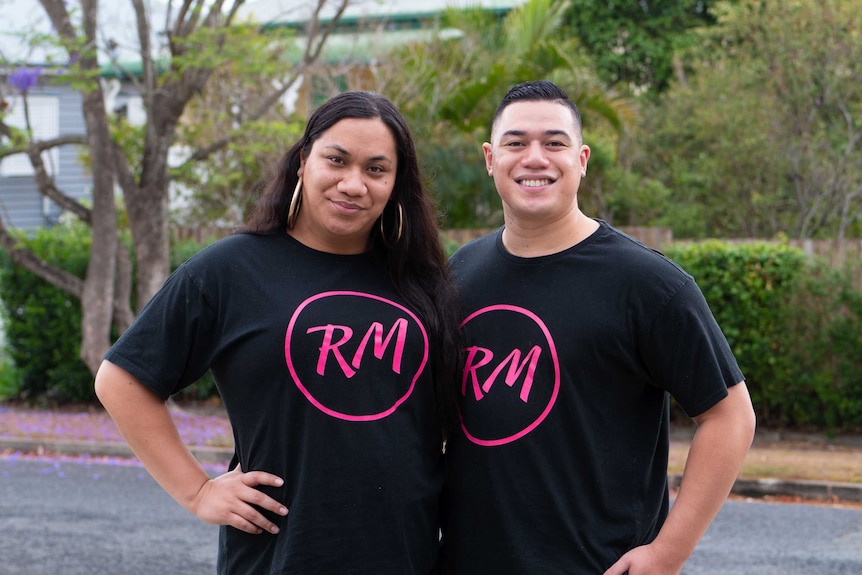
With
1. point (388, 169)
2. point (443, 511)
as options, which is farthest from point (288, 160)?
point (443, 511)

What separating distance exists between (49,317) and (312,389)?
11075 millimetres

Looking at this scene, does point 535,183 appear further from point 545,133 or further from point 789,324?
point 789,324

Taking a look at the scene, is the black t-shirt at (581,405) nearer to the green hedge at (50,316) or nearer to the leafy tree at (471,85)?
the green hedge at (50,316)

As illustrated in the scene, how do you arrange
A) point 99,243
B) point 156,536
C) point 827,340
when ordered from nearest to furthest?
point 156,536, point 827,340, point 99,243

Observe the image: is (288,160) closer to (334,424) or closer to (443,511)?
(334,424)

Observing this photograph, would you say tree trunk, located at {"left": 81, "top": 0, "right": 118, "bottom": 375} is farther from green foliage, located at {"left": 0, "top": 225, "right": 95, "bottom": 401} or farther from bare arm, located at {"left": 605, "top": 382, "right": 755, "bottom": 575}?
bare arm, located at {"left": 605, "top": 382, "right": 755, "bottom": 575}

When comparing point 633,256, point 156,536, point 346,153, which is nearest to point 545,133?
point 633,256

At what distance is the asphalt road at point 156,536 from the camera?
6.04 metres

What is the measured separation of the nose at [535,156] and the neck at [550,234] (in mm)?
154

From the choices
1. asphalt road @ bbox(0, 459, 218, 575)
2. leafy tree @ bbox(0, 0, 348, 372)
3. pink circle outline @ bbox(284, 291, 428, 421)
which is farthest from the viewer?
leafy tree @ bbox(0, 0, 348, 372)

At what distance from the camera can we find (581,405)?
2.46 m

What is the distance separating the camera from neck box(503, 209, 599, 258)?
2.61 metres

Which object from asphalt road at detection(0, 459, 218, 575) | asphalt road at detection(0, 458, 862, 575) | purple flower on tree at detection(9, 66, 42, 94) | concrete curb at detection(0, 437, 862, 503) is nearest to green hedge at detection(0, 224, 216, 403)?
purple flower on tree at detection(9, 66, 42, 94)

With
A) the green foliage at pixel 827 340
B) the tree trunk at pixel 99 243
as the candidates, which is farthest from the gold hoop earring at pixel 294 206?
the tree trunk at pixel 99 243
